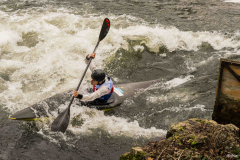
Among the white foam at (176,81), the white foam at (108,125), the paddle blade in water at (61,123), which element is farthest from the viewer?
the white foam at (176,81)

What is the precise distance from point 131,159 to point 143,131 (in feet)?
5.73

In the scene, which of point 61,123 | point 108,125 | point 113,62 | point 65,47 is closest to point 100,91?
point 108,125

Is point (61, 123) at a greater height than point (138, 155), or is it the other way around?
point (138, 155)

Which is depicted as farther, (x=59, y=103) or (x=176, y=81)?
(x=176, y=81)

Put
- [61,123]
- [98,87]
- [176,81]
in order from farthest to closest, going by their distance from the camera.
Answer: [176,81] → [98,87] → [61,123]

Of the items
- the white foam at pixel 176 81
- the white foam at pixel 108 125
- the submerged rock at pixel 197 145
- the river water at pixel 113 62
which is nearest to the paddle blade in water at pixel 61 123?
the river water at pixel 113 62

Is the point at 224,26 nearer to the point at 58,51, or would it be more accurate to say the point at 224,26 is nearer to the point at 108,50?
the point at 108,50

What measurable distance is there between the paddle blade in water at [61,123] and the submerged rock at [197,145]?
174cm

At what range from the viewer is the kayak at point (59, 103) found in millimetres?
4883

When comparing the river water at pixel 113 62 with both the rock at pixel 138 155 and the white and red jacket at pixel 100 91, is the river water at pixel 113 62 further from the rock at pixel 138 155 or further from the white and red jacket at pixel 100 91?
the rock at pixel 138 155

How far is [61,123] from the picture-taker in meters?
4.69

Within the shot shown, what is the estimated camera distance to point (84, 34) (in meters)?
9.33

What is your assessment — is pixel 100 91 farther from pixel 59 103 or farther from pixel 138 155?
pixel 138 155

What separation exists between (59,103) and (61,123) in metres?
0.73
